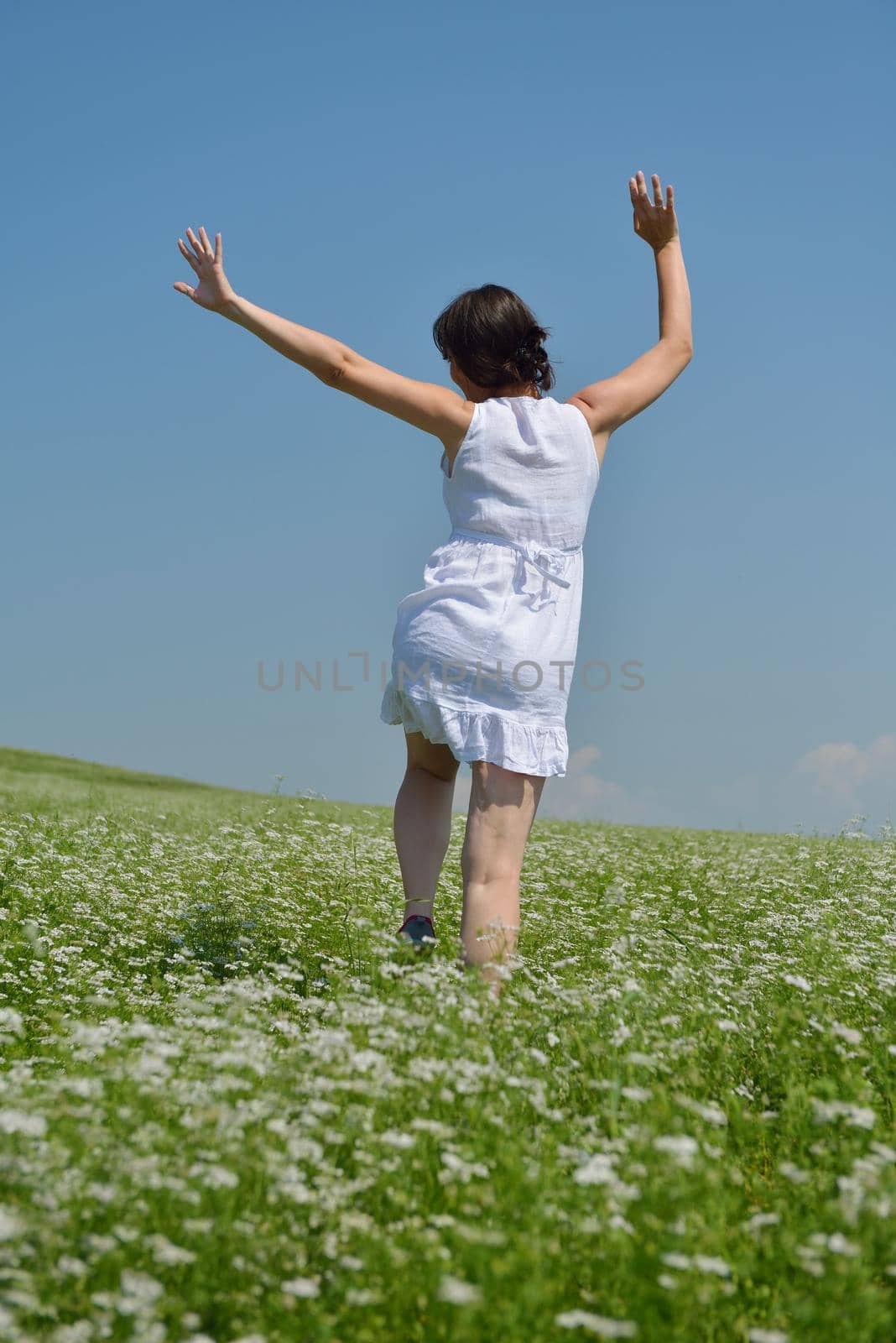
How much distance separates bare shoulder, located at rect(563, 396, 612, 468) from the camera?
16.1ft

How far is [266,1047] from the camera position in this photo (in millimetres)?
3668

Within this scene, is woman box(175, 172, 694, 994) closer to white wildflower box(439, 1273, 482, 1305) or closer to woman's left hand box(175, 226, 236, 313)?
woman's left hand box(175, 226, 236, 313)

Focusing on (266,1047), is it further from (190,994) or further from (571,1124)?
(190,994)

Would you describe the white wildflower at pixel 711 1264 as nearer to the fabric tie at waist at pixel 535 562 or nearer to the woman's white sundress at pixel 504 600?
the woman's white sundress at pixel 504 600

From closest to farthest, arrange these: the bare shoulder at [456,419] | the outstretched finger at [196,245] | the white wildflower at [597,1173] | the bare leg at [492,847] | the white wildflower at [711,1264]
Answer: the white wildflower at [711,1264], the white wildflower at [597,1173], the bare leg at [492,847], the bare shoulder at [456,419], the outstretched finger at [196,245]

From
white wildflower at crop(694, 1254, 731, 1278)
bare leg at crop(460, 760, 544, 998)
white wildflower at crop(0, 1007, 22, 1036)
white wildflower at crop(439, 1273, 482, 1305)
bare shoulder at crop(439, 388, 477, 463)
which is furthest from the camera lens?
bare shoulder at crop(439, 388, 477, 463)

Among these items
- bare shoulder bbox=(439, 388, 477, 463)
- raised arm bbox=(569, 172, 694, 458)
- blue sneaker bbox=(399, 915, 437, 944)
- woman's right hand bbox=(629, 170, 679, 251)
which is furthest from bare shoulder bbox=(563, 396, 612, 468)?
blue sneaker bbox=(399, 915, 437, 944)

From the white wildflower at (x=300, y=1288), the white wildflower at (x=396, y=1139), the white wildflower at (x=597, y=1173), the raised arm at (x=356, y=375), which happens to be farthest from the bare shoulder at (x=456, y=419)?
the white wildflower at (x=300, y=1288)

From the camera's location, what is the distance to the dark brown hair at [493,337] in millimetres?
4941

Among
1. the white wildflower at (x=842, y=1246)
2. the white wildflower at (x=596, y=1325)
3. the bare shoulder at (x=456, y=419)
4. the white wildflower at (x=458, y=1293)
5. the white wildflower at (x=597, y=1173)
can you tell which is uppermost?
the bare shoulder at (x=456, y=419)

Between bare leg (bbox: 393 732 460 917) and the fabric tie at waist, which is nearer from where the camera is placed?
the fabric tie at waist

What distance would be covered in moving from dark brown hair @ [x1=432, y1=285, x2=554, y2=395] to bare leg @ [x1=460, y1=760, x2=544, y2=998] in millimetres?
1793

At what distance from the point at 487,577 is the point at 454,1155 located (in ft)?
7.72

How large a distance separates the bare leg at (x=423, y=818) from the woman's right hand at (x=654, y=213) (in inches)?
105
